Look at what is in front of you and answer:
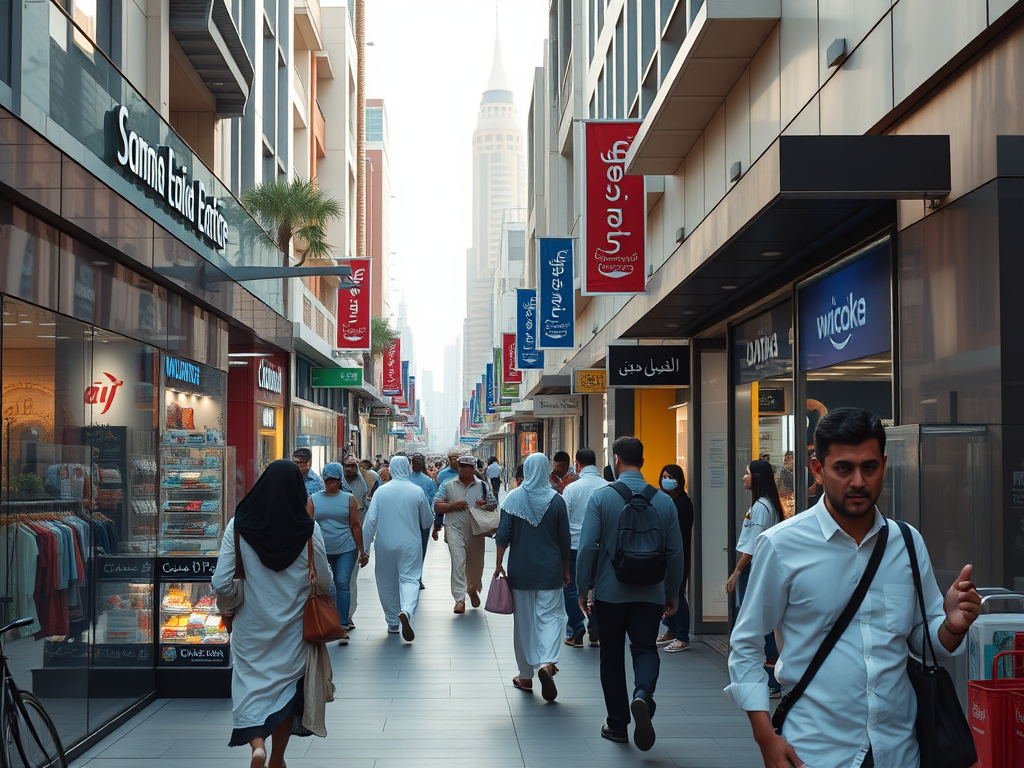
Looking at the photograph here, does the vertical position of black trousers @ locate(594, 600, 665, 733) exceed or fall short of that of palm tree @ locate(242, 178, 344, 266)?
it falls short

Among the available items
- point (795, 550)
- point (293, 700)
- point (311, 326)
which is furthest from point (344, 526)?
point (311, 326)

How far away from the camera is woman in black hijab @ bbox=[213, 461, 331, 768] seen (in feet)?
20.0

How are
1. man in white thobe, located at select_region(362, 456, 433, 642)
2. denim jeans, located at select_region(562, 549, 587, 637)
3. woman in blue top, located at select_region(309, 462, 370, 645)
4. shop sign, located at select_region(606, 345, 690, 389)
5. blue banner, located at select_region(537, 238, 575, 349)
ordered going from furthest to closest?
1. blue banner, located at select_region(537, 238, 575, 349)
2. shop sign, located at select_region(606, 345, 690, 389)
3. man in white thobe, located at select_region(362, 456, 433, 642)
4. woman in blue top, located at select_region(309, 462, 370, 645)
5. denim jeans, located at select_region(562, 549, 587, 637)

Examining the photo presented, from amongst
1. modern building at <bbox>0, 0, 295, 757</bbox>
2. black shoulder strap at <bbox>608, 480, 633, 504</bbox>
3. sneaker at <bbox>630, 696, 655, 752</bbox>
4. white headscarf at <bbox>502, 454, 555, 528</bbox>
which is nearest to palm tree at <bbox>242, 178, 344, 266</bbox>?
modern building at <bbox>0, 0, 295, 757</bbox>

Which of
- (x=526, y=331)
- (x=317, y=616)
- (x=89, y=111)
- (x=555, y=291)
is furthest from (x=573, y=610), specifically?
(x=526, y=331)

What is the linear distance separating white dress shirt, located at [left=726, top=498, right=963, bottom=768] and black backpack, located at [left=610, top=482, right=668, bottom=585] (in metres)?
3.93

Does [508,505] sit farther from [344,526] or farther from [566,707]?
[344,526]

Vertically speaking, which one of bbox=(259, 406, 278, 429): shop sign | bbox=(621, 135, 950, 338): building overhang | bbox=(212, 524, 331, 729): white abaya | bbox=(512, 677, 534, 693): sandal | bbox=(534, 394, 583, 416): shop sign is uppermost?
bbox=(621, 135, 950, 338): building overhang

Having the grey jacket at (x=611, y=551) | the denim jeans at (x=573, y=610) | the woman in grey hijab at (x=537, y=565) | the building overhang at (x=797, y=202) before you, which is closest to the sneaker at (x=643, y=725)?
the grey jacket at (x=611, y=551)

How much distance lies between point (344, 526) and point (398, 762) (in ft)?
16.9

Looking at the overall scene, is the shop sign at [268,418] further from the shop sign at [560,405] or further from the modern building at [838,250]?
the modern building at [838,250]

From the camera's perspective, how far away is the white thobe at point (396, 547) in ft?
40.3

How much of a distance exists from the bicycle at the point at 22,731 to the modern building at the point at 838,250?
4.41 m

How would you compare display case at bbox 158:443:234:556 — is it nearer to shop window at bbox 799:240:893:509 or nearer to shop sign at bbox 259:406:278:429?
shop window at bbox 799:240:893:509
